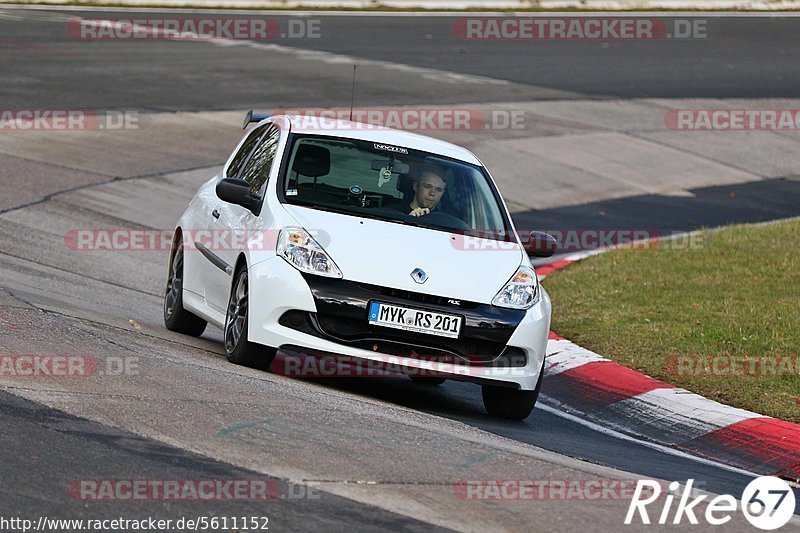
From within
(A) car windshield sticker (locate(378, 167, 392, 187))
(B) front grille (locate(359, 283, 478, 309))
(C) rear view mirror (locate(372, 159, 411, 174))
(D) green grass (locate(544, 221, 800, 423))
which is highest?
(C) rear view mirror (locate(372, 159, 411, 174))

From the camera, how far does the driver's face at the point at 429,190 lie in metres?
9.22

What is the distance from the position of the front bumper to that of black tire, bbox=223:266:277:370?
0.14 metres

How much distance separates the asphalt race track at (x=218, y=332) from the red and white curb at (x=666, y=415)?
29 cm

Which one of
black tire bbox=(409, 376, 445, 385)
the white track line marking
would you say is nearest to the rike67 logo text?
the white track line marking

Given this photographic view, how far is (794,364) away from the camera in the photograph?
9883 mm

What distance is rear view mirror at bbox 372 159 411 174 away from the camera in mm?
9383

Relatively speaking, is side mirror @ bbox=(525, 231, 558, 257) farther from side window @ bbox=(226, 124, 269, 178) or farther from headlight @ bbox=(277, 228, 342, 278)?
side window @ bbox=(226, 124, 269, 178)

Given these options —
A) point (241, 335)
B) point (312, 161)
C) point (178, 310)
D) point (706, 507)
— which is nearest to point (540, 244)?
point (312, 161)

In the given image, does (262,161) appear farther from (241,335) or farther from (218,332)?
(218,332)

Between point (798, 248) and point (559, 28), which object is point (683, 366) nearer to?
point (798, 248)

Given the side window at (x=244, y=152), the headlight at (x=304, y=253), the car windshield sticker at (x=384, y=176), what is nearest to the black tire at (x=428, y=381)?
the car windshield sticker at (x=384, y=176)

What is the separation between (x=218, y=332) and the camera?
11203 mm

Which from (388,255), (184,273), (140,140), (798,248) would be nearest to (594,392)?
(388,255)

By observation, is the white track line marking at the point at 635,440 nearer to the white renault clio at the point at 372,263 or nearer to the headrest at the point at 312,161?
the white renault clio at the point at 372,263
